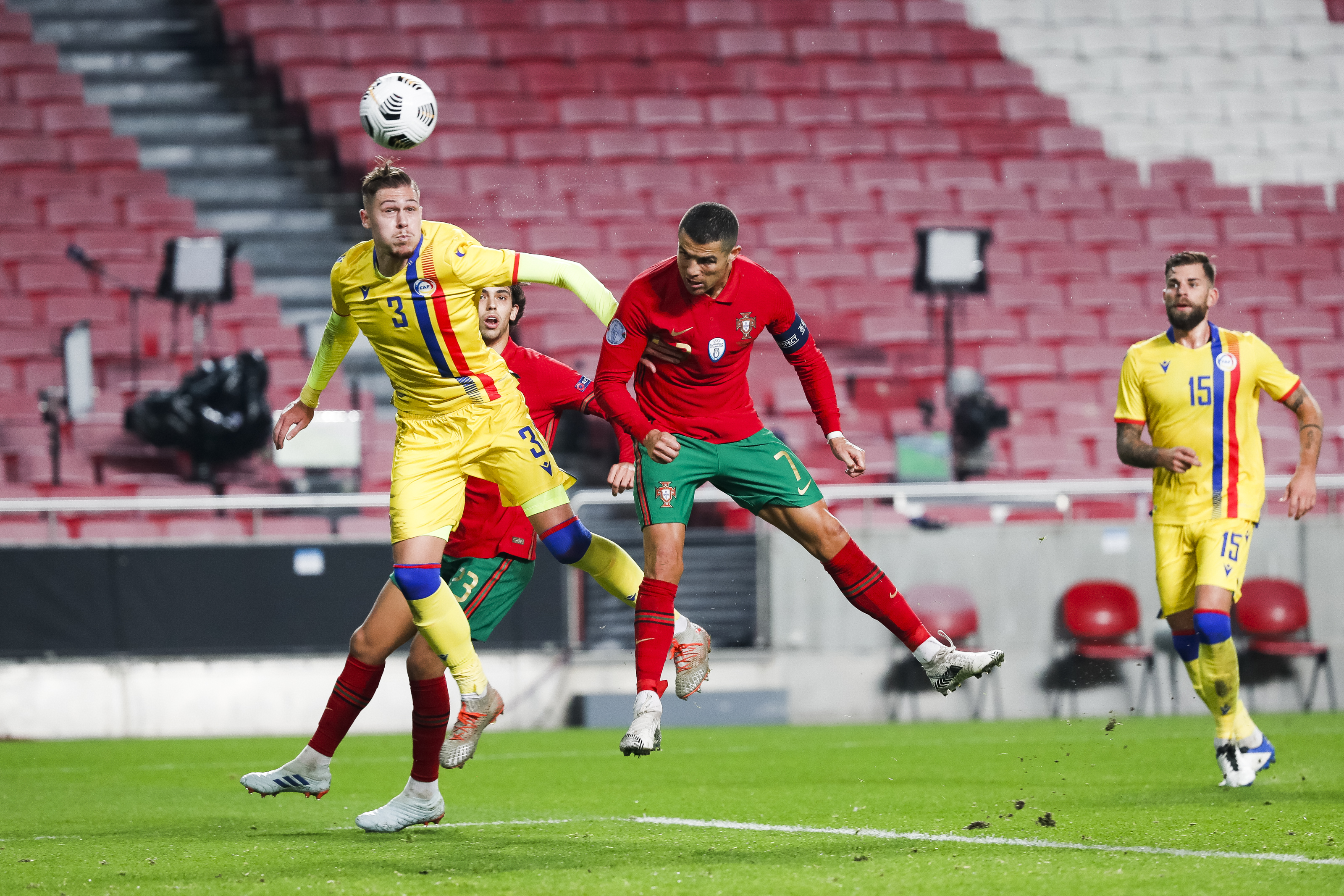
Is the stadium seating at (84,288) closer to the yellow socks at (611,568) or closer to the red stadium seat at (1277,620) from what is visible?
the yellow socks at (611,568)

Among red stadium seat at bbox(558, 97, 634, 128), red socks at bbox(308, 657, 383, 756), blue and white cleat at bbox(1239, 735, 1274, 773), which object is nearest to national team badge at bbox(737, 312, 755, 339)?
red socks at bbox(308, 657, 383, 756)

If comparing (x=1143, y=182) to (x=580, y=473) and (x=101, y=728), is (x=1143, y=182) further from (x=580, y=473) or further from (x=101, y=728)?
(x=101, y=728)

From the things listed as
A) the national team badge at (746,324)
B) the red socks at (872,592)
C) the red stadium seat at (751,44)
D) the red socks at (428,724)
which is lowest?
the red socks at (428,724)

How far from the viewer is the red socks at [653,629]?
5234 mm

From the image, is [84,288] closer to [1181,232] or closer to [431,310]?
[431,310]

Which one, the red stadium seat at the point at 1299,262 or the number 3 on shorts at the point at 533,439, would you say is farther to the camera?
the red stadium seat at the point at 1299,262

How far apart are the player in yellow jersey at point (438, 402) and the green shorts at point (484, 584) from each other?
1.18 ft

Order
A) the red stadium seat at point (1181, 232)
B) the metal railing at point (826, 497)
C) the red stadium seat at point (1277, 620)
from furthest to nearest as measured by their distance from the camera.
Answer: the red stadium seat at point (1181, 232) → the red stadium seat at point (1277, 620) → the metal railing at point (826, 497)

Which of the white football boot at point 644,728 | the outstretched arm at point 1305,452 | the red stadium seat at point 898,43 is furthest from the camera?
the red stadium seat at point 898,43

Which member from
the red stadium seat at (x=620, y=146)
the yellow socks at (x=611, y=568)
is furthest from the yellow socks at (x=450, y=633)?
the red stadium seat at (x=620, y=146)

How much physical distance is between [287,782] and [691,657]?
1460mm

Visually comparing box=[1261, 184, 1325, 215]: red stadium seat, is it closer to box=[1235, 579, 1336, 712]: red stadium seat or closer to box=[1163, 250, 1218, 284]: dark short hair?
box=[1235, 579, 1336, 712]: red stadium seat

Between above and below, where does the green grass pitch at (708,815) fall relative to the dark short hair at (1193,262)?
below

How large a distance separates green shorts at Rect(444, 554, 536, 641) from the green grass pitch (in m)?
0.76
